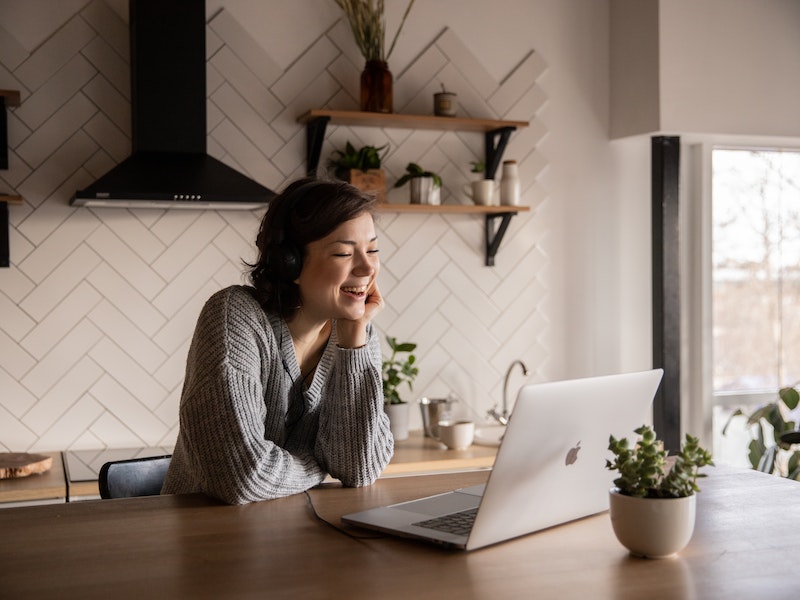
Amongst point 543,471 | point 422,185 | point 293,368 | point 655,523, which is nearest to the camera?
point 655,523

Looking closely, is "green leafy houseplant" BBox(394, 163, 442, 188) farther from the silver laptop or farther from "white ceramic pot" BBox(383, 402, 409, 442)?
the silver laptop

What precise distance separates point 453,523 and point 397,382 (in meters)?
1.90

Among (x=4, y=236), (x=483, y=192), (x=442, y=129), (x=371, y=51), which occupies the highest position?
(x=371, y=51)

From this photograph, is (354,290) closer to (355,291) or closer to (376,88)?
(355,291)

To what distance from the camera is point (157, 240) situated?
328cm

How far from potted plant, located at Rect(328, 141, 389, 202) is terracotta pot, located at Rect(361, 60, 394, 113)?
150 millimetres

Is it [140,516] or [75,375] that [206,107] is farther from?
[140,516]

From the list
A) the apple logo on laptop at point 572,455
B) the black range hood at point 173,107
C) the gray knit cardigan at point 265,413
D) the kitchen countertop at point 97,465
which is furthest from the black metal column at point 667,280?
the apple logo on laptop at point 572,455

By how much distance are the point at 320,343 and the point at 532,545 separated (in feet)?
2.80

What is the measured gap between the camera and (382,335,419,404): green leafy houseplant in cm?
334

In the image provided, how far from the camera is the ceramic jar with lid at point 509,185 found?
11.7ft

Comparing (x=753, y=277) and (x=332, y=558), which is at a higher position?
(x=753, y=277)

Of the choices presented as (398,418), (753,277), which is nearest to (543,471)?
(398,418)

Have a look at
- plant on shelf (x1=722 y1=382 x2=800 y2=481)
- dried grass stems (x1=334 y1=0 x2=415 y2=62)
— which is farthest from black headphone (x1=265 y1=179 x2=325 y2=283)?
plant on shelf (x1=722 y1=382 x2=800 y2=481)
